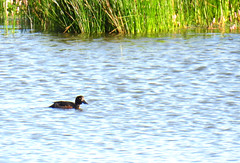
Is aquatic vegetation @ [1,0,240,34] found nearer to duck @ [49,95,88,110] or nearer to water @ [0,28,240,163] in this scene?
water @ [0,28,240,163]

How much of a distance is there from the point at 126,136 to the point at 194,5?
11176mm

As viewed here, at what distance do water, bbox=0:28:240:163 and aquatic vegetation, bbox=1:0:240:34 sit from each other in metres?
0.90

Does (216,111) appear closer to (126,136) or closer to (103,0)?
(126,136)

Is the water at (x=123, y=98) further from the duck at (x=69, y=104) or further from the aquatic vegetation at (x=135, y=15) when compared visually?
the aquatic vegetation at (x=135, y=15)

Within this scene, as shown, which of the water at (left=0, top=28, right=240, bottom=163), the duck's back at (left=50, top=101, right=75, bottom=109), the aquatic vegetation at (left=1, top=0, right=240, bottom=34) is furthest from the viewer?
the aquatic vegetation at (left=1, top=0, right=240, bottom=34)

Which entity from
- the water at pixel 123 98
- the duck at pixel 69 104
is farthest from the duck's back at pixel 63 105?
the water at pixel 123 98

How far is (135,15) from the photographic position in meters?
16.3

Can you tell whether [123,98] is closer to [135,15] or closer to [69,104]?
[69,104]

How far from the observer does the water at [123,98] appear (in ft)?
21.9

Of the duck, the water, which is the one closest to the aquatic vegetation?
the water

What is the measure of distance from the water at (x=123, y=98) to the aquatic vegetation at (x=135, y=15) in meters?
0.90

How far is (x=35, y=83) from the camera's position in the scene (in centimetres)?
1101

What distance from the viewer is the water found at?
669 cm

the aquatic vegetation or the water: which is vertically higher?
the aquatic vegetation
